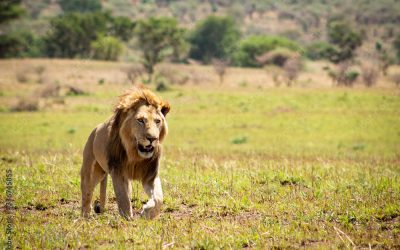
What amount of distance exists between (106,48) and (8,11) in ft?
60.6

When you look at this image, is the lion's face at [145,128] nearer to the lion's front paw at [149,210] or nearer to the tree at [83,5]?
the lion's front paw at [149,210]

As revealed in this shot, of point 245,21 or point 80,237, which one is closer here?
point 80,237

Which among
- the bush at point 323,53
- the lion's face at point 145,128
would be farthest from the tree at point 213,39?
the lion's face at point 145,128

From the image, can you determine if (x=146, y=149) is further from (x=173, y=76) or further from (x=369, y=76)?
(x=369, y=76)

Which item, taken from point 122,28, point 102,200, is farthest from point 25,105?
point 122,28

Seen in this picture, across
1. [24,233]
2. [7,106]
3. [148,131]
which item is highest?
[148,131]

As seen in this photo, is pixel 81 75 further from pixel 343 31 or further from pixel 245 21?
pixel 245 21

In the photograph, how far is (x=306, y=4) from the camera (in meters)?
136

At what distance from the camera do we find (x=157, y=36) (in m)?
63.2

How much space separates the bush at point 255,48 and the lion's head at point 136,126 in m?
66.0

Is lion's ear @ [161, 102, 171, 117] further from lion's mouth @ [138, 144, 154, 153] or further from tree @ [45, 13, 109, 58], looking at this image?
tree @ [45, 13, 109, 58]

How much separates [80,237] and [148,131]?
4.67 ft

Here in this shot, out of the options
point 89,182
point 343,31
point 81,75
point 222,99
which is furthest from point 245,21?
point 89,182

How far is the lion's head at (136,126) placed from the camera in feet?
22.6
